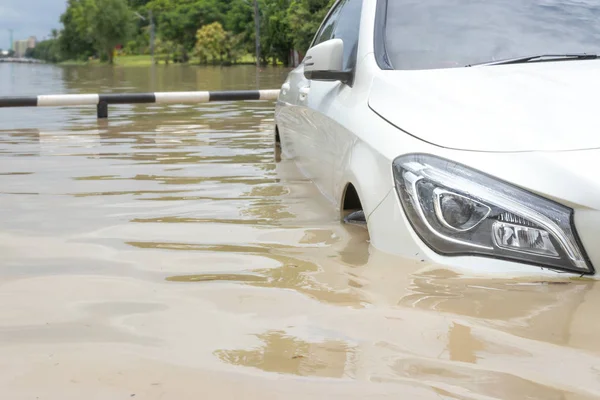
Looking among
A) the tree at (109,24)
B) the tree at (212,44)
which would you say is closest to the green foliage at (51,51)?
the tree at (109,24)

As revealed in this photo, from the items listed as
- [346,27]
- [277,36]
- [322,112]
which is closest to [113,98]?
[346,27]

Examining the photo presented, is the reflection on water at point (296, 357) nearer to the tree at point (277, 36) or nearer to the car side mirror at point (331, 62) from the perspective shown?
the car side mirror at point (331, 62)

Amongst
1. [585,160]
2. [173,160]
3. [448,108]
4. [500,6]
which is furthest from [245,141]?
[585,160]

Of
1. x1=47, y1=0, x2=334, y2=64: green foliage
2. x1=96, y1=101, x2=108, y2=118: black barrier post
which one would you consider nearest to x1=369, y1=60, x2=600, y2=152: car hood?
x1=96, y1=101, x2=108, y2=118: black barrier post

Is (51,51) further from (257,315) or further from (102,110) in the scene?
(257,315)

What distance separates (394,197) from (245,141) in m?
5.15

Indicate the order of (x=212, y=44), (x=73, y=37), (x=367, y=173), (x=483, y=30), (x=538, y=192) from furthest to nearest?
(x=73, y=37) < (x=212, y=44) < (x=483, y=30) < (x=367, y=173) < (x=538, y=192)

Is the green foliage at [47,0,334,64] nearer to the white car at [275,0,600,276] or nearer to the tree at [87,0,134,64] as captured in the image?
the tree at [87,0,134,64]

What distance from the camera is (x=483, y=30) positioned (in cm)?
332

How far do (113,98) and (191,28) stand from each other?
109 m

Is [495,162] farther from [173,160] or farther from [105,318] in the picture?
[173,160]

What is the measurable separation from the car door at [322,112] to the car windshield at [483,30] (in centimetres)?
27

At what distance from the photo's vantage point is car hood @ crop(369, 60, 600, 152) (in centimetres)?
235

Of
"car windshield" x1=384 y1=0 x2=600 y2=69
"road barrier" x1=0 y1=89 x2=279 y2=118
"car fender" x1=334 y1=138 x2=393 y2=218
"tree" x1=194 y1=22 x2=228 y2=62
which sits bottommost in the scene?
"road barrier" x1=0 y1=89 x2=279 y2=118
